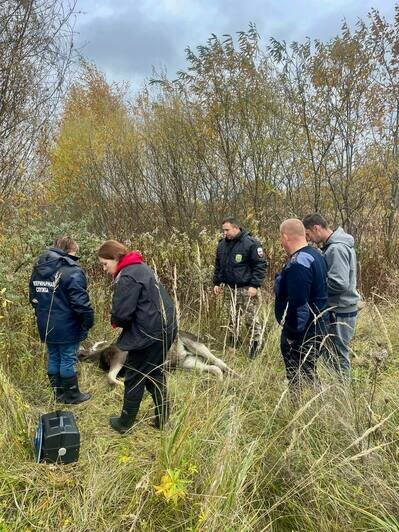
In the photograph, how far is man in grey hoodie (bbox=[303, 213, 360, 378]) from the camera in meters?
4.38

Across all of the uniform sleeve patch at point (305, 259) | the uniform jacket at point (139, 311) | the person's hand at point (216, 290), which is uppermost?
the uniform sleeve patch at point (305, 259)

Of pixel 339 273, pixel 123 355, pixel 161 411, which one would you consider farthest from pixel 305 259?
pixel 123 355

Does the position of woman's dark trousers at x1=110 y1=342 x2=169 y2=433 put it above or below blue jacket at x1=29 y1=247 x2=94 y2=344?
below

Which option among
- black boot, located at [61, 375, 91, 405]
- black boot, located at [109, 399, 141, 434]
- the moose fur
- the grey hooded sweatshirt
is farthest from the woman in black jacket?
the grey hooded sweatshirt

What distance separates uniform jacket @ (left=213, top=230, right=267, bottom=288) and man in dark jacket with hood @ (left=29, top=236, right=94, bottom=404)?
2242 millimetres

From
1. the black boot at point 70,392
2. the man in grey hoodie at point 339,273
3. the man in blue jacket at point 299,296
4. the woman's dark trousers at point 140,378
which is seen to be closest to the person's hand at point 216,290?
the man in grey hoodie at point 339,273

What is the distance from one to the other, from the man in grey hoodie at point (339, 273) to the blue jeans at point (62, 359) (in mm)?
2696

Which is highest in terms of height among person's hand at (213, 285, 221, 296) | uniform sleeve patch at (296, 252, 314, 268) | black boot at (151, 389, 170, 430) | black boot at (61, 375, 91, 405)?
uniform sleeve patch at (296, 252, 314, 268)

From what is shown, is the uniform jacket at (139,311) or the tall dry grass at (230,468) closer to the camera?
the tall dry grass at (230,468)

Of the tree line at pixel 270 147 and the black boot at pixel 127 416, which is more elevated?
the tree line at pixel 270 147

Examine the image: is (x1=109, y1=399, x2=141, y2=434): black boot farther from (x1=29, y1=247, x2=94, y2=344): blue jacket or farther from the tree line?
the tree line

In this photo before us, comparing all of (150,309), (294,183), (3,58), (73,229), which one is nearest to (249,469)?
(150,309)

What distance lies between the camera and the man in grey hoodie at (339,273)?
4379mm

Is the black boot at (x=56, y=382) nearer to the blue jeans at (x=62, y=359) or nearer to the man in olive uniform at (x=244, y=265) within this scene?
the blue jeans at (x=62, y=359)
